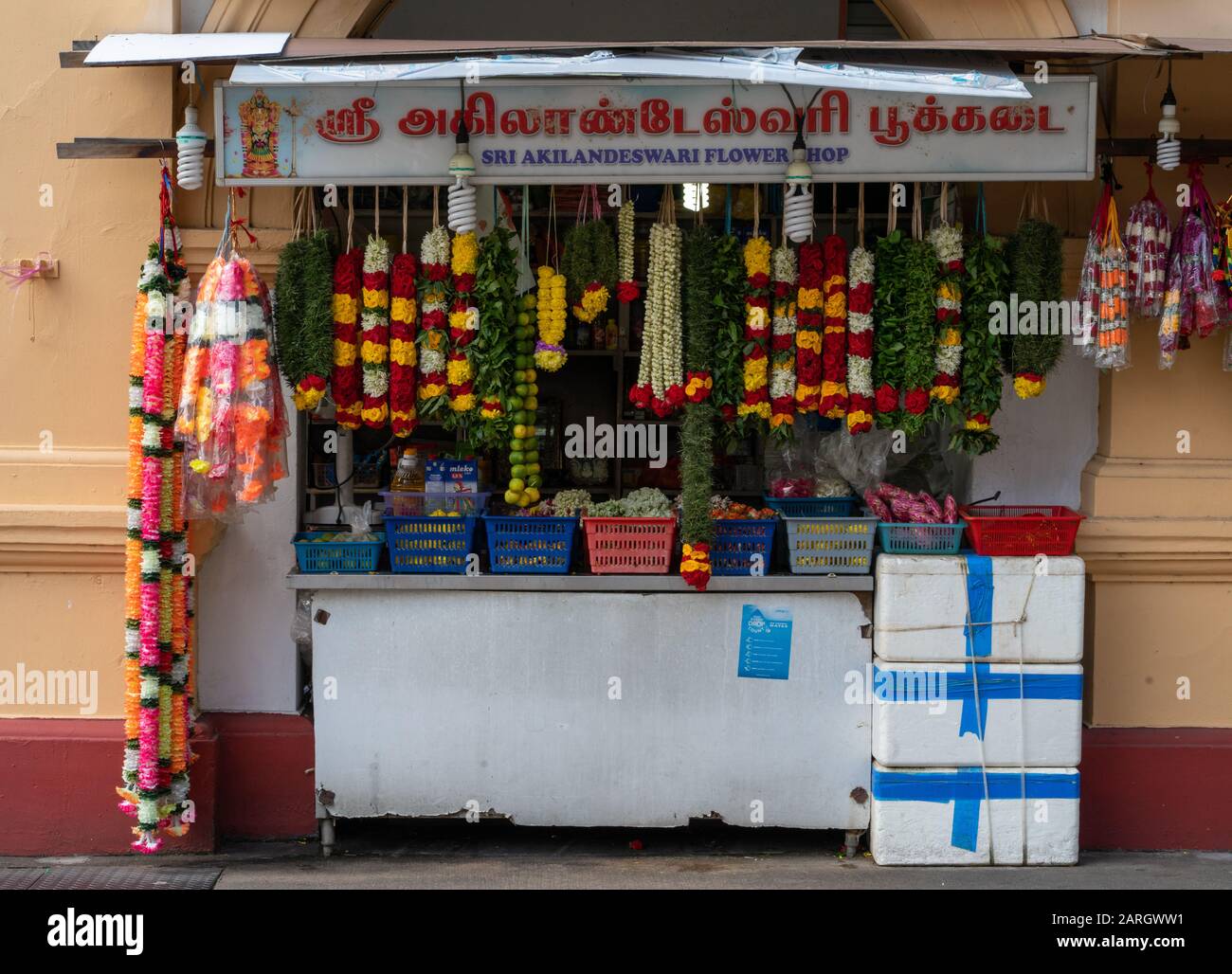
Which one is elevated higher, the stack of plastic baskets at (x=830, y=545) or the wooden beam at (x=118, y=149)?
the wooden beam at (x=118, y=149)

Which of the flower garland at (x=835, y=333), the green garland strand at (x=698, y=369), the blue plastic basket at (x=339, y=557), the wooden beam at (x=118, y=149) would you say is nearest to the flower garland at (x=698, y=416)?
the green garland strand at (x=698, y=369)

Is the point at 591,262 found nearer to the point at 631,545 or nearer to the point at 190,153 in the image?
the point at 631,545

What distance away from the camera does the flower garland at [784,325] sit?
5.40m

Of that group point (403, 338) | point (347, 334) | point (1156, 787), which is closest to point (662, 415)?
point (403, 338)

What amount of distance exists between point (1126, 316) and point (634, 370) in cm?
254

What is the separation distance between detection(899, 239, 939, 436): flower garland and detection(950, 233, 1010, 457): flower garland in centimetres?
15

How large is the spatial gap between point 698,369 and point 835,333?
1.88ft

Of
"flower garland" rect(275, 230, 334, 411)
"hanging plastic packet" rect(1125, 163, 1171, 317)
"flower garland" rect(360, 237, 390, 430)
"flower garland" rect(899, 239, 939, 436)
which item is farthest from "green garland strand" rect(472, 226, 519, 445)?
"hanging plastic packet" rect(1125, 163, 1171, 317)

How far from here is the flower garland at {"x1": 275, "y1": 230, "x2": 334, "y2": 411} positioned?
532 centimetres

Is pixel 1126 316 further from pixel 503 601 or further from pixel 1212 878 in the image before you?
pixel 503 601

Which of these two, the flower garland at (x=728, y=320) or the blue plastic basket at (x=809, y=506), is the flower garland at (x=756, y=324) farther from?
the blue plastic basket at (x=809, y=506)

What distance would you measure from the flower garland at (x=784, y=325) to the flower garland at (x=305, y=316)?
5.90ft

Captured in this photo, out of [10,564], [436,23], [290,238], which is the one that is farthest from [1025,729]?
[436,23]

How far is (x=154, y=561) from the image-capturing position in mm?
5320
